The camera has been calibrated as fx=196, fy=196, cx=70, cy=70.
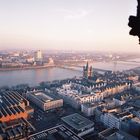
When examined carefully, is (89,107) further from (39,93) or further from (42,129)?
(39,93)

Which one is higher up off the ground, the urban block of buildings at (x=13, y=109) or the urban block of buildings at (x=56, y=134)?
the urban block of buildings at (x=13, y=109)

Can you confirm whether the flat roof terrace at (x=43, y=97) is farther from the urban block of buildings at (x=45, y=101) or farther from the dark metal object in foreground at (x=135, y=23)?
the dark metal object in foreground at (x=135, y=23)

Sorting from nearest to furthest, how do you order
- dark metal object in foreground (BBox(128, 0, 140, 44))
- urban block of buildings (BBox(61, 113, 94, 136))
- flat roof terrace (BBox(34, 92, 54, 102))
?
dark metal object in foreground (BBox(128, 0, 140, 44))
urban block of buildings (BBox(61, 113, 94, 136))
flat roof terrace (BBox(34, 92, 54, 102))

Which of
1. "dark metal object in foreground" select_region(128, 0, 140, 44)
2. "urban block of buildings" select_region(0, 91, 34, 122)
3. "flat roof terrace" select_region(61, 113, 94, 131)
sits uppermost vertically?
"dark metal object in foreground" select_region(128, 0, 140, 44)

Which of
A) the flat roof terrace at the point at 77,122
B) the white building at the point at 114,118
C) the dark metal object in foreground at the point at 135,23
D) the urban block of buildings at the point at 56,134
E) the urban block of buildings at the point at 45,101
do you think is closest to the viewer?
the dark metal object in foreground at the point at 135,23

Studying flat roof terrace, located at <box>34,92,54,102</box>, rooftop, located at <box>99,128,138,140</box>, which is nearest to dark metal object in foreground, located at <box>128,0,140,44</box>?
rooftop, located at <box>99,128,138,140</box>

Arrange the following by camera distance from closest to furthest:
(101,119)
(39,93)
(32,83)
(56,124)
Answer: (56,124) → (101,119) → (39,93) → (32,83)

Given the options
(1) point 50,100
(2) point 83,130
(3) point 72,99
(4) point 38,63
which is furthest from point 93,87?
(4) point 38,63

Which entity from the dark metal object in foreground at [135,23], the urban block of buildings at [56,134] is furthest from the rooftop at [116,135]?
the dark metal object in foreground at [135,23]

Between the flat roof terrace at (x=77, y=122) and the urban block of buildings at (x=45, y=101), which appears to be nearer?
the flat roof terrace at (x=77, y=122)

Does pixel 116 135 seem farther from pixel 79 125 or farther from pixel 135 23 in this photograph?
pixel 135 23

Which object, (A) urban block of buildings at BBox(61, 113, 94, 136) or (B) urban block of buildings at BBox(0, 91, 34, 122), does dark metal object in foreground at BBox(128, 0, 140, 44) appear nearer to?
(A) urban block of buildings at BBox(61, 113, 94, 136)
